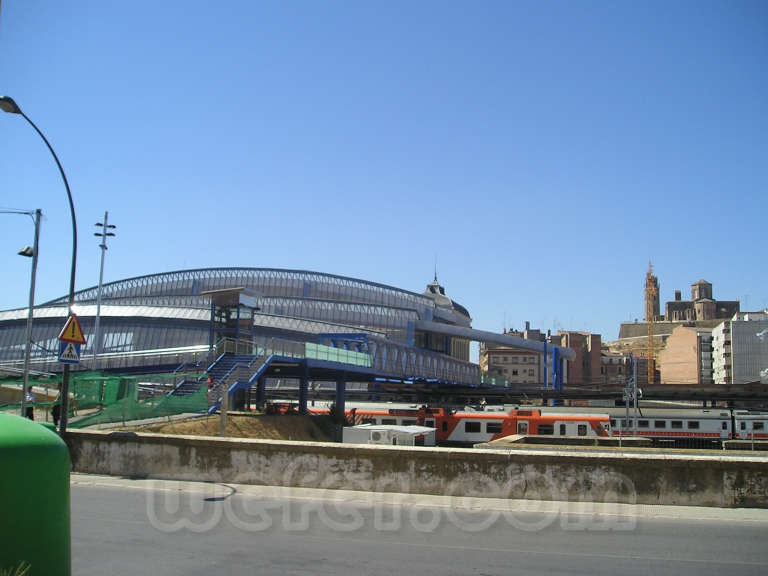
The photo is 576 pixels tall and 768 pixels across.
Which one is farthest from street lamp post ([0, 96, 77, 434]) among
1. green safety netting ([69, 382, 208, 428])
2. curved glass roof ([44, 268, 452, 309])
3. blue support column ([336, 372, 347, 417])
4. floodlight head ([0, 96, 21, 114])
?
curved glass roof ([44, 268, 452, 309])

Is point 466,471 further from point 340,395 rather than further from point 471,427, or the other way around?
point 340,395

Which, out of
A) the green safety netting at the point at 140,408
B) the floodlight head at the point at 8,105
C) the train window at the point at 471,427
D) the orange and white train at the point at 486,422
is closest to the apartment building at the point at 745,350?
the orange and white train at the point at 486,422

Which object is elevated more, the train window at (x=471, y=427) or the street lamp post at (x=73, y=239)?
the street lamp post at (x=73, y=239)

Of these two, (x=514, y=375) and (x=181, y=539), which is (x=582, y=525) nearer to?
(x=181, y=539)

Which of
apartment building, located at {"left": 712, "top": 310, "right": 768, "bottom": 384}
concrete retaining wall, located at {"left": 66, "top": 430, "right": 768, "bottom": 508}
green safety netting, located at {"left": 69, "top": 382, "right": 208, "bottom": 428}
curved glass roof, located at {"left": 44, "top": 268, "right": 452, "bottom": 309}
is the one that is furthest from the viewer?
apartment building, located at {"left": 712, "top": 310, "right": 768, "bottom": 384}

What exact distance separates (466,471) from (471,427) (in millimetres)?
38608

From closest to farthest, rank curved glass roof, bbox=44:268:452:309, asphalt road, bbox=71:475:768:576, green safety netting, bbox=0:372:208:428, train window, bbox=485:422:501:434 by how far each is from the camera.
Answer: asphalt road, bbox=71:475:768:576, green safety netting, bbox=0:372:208:428, train window, bbox=485:422:501:434, curved glass roof, bbox=44:268:452:309

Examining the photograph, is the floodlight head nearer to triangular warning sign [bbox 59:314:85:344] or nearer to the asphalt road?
triangular warning sign [bbox 59:314:85:344]

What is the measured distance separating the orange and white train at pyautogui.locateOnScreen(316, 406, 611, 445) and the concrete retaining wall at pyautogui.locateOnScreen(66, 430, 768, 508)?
3606 cm

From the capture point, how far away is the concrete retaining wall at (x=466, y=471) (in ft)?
40.4

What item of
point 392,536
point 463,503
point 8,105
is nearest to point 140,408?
point 8,105

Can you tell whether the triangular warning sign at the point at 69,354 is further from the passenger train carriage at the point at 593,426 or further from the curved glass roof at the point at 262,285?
the curved glass roof at the point at 262,285

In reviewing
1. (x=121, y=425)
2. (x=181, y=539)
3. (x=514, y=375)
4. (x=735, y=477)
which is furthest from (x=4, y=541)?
(x=514, y=375)

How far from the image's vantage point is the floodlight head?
17.0 meters
